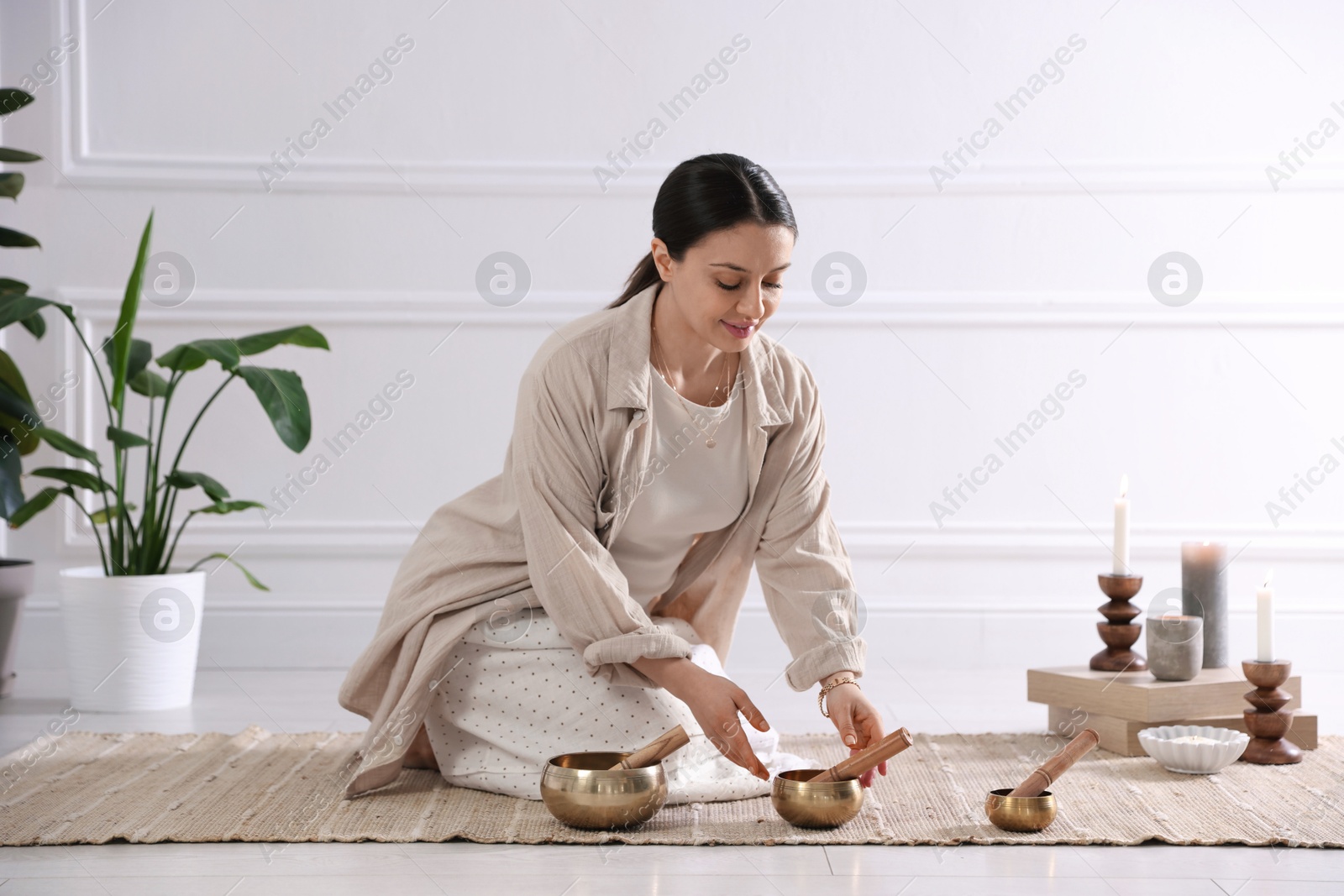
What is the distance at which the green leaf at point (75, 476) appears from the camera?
2.50 meters

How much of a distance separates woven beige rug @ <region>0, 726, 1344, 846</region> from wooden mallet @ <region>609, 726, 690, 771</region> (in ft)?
0.28

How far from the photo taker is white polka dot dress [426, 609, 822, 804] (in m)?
1.71

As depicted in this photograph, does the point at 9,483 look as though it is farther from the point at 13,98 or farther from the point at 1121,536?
the point at 1121,536

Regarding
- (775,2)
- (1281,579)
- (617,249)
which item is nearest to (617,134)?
(617,249)

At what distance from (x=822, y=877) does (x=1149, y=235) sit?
84.8 inches

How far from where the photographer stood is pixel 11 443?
2457 mm

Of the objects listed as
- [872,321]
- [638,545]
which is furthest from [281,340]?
[872,321]

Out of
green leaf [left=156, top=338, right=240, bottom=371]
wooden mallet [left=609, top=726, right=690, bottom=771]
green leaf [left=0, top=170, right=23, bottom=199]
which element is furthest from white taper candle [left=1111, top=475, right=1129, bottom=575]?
green leaf [left=0, top=170, right=23, bottom=199]

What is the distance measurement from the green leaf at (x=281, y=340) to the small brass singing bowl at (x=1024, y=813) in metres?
1.53

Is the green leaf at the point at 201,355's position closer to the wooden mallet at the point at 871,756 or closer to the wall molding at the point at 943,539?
the wall molding at the point at 943,539

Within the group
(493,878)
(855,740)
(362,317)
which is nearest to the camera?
(493,878)

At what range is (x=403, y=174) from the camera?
302 centimetres

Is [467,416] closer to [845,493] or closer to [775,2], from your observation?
[845,493]

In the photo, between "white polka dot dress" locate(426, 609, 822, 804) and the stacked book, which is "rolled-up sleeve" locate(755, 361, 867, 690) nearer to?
"white polka dot dress" locate(426, 609, 822, 804)
